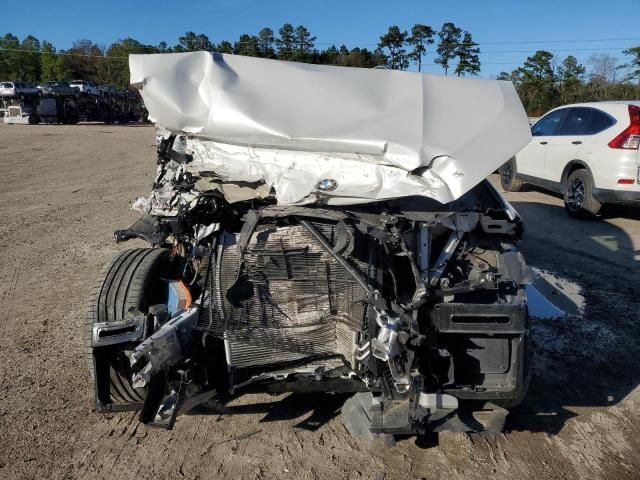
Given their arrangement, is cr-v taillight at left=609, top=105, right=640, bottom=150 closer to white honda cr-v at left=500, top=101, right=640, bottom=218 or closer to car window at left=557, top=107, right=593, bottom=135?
white honda cr-v at left=500, top=101, right=640, bottom=218

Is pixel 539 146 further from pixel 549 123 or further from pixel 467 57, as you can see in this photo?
pixel 467 57

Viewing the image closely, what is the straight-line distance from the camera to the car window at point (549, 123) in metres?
8.34

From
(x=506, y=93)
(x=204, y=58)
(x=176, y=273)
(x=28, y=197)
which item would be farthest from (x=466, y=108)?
(x=28, y=197)

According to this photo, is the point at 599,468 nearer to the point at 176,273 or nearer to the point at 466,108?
the point at 466,108

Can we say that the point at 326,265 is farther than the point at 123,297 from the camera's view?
No

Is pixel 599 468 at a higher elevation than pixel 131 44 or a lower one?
lower

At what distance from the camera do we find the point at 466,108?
114 inches

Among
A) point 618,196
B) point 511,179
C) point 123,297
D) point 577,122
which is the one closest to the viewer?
point 123,297

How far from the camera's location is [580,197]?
754 cm

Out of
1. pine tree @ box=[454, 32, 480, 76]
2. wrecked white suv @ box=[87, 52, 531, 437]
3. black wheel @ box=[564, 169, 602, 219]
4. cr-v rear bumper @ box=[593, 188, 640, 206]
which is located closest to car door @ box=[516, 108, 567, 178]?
black wheel @ box=[564, 169, 602, 219]

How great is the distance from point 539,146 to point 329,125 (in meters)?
7.07

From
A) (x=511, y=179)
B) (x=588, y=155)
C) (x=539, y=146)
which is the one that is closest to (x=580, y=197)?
(x=588, y=155)

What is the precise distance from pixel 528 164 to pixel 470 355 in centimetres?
725

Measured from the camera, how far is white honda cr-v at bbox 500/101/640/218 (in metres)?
6.74
